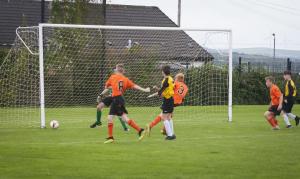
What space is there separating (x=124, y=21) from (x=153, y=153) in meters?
31.2

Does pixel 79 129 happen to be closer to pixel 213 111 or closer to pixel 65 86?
pixel 65 86

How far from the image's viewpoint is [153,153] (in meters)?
13.3

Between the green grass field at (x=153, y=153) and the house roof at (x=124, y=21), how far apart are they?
8723 millimetres

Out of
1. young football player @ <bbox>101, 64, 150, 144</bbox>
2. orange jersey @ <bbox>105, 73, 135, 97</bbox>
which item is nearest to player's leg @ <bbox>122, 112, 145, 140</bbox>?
young football player @ <bbox>101, 64, 150, 144</bbox>

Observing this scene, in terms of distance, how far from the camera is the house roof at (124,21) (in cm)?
2847

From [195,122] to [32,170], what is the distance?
39.7 feet

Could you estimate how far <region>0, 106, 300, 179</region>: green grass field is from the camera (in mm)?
10914

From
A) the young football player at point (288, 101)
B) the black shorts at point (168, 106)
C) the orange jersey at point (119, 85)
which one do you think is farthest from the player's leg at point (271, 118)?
the orange jersey at point (119, 85)

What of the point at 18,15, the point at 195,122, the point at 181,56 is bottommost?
the point at 195,122

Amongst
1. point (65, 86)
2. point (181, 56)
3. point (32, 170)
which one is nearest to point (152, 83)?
point (181, 56)

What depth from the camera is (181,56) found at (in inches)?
1089

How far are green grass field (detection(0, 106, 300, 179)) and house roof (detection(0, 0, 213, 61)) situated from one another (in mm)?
8723

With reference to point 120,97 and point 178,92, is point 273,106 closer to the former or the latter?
point 178,92

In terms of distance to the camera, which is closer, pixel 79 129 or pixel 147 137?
pixel 147 137
